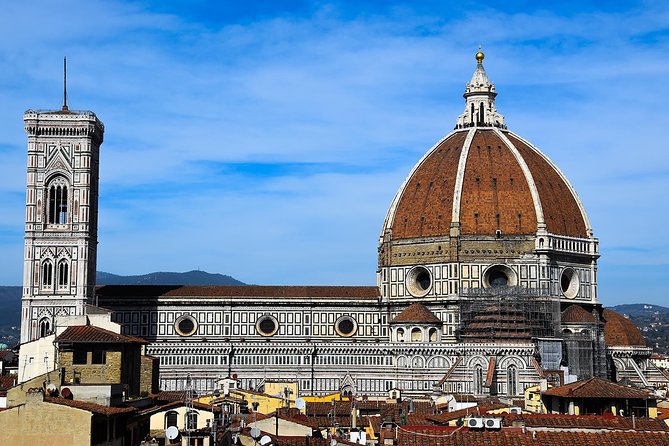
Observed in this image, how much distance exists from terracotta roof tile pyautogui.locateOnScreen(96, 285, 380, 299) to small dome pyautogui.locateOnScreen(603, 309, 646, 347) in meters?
18.8

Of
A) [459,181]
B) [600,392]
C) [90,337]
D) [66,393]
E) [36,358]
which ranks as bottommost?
[600,392]

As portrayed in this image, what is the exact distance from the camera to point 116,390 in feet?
110

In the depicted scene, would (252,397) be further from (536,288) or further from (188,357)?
(536,288)

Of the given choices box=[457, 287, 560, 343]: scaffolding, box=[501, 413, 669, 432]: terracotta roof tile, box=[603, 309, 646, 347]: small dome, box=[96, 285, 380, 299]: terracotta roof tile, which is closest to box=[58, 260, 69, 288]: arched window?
box=[96, 285, 380, 299]: terracotta roof tile

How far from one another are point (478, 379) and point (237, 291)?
836 inches

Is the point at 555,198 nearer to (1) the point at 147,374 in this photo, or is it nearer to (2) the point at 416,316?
(2) the point at 416,316

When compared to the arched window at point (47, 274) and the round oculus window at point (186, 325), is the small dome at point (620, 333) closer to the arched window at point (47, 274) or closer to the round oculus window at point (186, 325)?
the round oculus window at point (186, 325)

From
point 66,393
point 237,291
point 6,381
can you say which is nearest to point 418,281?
point 237,291

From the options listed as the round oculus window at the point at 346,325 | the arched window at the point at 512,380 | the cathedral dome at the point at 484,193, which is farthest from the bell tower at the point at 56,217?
the arched window at the point at 512,380

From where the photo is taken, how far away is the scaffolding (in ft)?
286

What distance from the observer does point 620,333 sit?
96688mm

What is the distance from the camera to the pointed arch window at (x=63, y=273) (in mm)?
85000

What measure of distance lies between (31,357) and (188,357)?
45.7m

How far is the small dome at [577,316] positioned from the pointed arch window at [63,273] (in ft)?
120
